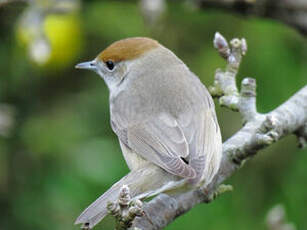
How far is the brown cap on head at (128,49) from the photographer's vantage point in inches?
194

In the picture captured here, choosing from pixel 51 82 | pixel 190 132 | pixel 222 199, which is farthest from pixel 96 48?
pixel 190 132

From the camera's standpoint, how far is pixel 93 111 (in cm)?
564

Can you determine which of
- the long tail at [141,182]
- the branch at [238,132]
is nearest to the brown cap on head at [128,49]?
the branch at [238,132]

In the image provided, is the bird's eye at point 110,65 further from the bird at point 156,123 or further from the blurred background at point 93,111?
the blurred background at point 93,111

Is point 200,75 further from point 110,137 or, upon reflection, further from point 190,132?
point 190,132

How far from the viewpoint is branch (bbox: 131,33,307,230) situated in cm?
367

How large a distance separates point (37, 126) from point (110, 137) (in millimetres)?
569

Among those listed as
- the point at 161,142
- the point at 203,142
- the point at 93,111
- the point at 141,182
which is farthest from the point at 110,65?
the point at 141,182

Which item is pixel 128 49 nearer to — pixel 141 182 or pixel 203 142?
pixel 203 142

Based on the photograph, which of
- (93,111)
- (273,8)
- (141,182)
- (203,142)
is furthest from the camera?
(93,111)

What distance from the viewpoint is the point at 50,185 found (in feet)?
17.3

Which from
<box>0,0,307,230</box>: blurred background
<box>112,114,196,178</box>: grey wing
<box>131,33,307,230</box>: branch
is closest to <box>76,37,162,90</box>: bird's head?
<box>0,0,307,230</box>: blurred background

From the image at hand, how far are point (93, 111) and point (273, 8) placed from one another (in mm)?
1583

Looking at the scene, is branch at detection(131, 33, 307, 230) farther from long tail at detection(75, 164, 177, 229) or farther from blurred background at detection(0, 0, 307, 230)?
blurred background at detection(0, 0, 307, 230)
